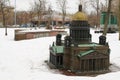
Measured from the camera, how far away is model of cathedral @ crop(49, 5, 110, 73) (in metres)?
19.6

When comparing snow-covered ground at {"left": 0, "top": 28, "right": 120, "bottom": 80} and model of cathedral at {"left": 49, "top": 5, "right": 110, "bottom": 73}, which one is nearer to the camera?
snow-covered ground at {"left": 0, "top": 28, "right": 120, "bottom": 80}

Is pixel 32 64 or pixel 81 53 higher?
pixel 81 53

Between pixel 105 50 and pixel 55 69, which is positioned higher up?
pixel 105 50

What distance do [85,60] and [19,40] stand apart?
19.6 m

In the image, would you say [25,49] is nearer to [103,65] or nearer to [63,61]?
[63,61]

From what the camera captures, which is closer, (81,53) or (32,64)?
(81,53)

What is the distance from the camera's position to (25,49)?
29812 mm

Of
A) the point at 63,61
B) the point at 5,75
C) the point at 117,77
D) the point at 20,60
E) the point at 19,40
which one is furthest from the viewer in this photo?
the point at 19,40

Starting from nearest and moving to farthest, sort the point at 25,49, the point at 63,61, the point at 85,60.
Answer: the point at 85,60 < the point at 63,61 < the point at 25,49

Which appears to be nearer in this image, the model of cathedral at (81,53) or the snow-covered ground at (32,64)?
the snow-covered ground at (32,64)

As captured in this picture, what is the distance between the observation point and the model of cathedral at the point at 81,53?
19.6 meters

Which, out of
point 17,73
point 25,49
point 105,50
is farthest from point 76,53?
point 25,49

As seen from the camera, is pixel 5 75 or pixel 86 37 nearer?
pixel 5 75

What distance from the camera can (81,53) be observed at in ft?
64.1
